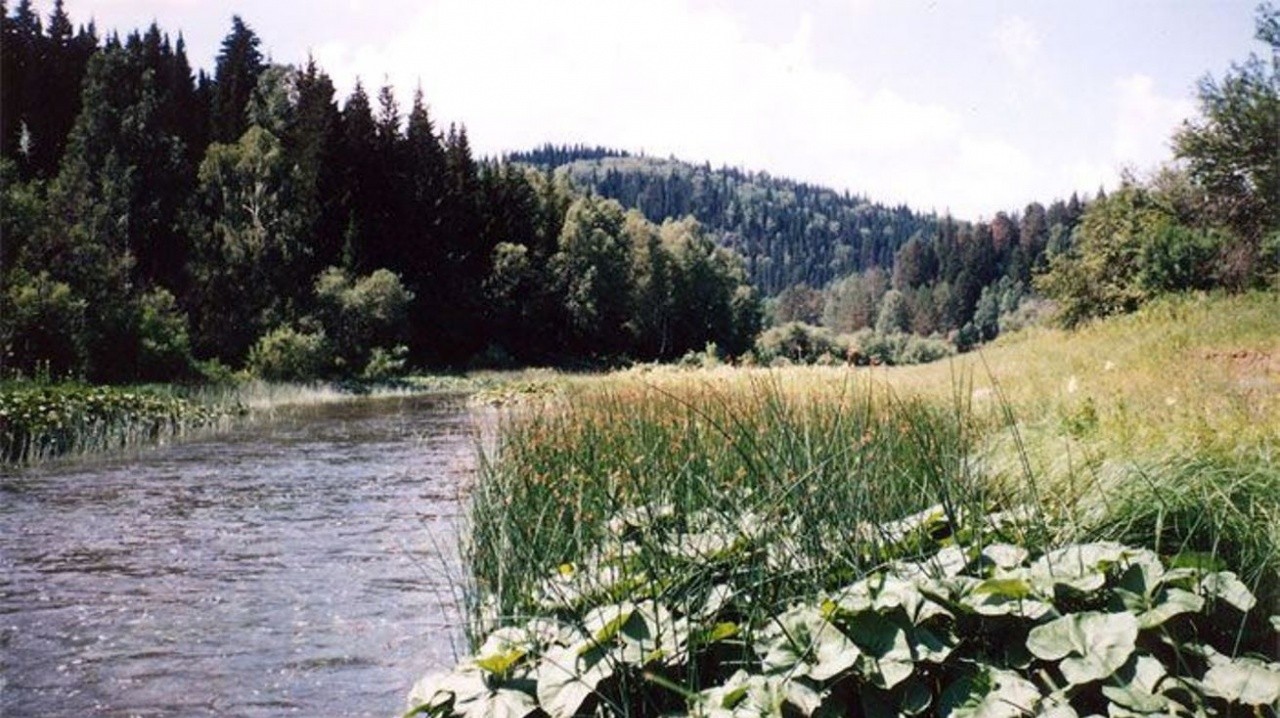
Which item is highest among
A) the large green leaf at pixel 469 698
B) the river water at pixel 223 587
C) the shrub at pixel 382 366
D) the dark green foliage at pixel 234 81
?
the dark green foliage at pixel 234 81

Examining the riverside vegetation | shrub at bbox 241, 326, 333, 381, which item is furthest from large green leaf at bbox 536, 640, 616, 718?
shrub at bbox 241, 326, 333, 381

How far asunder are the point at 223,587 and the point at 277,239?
31124mm

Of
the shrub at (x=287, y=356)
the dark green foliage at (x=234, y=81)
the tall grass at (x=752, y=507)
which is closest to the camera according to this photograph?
the tall grass at (x=752, y=507)

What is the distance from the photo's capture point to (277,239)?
35375 millimetres

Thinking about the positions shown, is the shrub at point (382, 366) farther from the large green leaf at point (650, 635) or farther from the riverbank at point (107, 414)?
the large green leaf at point (650, 635)

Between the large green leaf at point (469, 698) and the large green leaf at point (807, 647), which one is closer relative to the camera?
the large green leaf at point (807, 647)

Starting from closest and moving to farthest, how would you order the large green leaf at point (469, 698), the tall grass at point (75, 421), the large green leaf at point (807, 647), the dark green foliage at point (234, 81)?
the large green leaf at point (807, 647)
the large green leaf at point (469, 698)
the tall grass at point (75, 421)
the dark green foliage at point (234, 81)

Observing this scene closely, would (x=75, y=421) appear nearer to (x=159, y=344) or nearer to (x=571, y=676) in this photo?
(x=159, y=344)

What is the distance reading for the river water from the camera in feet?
15.7

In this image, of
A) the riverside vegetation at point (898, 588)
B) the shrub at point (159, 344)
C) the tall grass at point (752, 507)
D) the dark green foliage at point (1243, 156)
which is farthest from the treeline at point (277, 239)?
the dark green foliage at point (1243, 156)

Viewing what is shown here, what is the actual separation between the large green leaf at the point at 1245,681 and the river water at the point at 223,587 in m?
3.15

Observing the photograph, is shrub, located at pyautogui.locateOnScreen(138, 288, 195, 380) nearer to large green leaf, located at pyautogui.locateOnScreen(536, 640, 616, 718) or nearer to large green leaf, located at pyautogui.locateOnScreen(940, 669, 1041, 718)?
large green leaf, located at pyautogui.locateOnScreen(536, 640, 616, 718)

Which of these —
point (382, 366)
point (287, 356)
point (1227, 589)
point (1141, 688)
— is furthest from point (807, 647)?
point (382, 366)

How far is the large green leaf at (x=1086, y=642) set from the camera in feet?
9.21
